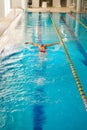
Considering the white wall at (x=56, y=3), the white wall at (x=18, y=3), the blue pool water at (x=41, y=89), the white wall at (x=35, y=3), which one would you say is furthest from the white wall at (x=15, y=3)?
the blue pool water at (x=41, y=89)

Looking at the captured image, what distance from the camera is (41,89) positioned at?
4789mm

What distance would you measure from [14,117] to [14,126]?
0.84ft

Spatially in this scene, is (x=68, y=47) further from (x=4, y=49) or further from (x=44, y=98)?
(x=44, y=98)

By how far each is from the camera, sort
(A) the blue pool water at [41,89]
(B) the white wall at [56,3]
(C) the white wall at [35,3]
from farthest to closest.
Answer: (B) the white wall at [56,3]
(C) the white wall at [35,3]
(A) the blue pool water at [41,89]

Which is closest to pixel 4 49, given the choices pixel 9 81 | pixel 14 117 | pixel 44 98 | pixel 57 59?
pixel 57 59

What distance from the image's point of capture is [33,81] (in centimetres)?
516

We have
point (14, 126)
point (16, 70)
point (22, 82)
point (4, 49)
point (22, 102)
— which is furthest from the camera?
point (4, 49)

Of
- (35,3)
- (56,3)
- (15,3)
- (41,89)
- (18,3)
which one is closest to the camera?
(41,89)

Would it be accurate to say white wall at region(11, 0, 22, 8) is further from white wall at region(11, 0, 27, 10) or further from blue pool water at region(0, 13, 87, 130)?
blue pool water at region(0, 13, 87, 130)

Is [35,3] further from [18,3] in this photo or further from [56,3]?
[18,3]

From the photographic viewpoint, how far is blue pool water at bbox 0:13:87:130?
3.71 metres

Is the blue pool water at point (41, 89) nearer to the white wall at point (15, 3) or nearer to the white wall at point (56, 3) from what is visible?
the white wall at point (15, 3)

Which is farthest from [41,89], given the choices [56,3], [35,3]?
[56,3]

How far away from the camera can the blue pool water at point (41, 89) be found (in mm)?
3709
